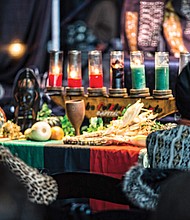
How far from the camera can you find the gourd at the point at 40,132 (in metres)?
4.64

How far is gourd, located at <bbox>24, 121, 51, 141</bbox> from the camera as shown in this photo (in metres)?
4.64

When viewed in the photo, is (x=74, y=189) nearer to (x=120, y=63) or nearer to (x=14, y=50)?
(x=120, y=63)

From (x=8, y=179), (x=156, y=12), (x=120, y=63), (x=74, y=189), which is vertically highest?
(x=156, y=12)

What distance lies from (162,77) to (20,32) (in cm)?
414

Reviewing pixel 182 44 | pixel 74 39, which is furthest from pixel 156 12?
pixel 74 39

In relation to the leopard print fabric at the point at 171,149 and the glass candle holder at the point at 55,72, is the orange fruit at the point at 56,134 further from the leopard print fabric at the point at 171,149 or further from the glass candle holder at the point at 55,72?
the leopard print fabric at the point at 171,149

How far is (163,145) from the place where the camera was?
3.36 metres

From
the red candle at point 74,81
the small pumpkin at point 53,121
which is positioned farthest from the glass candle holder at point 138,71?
the small pumpkin at point 53,121

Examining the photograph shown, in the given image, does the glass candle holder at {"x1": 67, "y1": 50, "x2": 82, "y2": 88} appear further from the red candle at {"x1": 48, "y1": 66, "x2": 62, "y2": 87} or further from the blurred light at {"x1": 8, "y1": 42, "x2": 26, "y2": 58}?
the blurred light at {"x1": 8, "y1": 42, "x2": 26, "y2": 58}

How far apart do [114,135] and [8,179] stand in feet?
8.49

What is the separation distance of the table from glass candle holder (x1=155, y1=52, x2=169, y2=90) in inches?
27.8

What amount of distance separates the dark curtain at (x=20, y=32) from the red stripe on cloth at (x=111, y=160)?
4.47m

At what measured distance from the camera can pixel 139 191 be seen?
8.54 ft

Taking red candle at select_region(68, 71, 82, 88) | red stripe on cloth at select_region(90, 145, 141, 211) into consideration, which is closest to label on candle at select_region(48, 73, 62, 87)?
red candle at select_region(68, 71, 82, 88)
